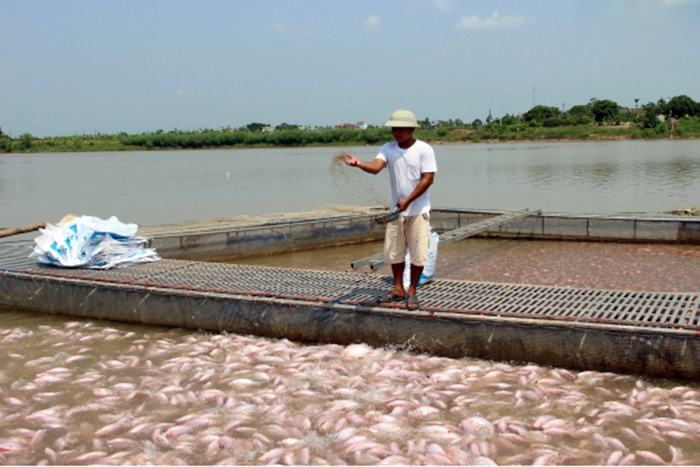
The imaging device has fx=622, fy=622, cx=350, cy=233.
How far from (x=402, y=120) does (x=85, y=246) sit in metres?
5.38

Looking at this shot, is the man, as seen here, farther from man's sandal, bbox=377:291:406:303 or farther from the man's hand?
man's sandal, bbox=377:291:406:303

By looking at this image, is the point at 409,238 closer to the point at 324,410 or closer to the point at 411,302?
the point at 411,302

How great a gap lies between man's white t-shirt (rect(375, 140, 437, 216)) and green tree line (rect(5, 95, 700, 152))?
69020mm

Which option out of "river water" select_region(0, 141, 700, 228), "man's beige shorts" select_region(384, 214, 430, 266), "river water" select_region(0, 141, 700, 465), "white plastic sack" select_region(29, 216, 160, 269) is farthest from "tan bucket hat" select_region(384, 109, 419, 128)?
"river water" select_region(0, 141, 700, 228)

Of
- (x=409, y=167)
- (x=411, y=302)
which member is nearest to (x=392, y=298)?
(x=411, y=302)

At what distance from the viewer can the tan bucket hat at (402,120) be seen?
5.60 m

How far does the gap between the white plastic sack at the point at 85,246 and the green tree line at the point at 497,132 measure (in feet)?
217

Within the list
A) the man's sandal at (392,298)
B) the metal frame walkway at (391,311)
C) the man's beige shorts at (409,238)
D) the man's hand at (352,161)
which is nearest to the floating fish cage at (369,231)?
the metal frame walkway at (391,311)

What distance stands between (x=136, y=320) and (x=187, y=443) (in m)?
3.40

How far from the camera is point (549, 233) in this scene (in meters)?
13.5

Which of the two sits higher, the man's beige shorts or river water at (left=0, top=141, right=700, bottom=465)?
the man's beige shorts

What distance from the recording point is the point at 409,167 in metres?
5.75

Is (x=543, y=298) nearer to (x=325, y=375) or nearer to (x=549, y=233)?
(x=325, y=375)

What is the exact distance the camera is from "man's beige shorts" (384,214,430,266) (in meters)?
5.89
